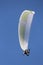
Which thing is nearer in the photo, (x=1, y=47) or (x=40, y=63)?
(x=1, y=47)

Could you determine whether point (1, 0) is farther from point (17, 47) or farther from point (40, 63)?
point (40, 63)

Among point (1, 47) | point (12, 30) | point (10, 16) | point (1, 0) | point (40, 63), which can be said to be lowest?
point (40, 63)

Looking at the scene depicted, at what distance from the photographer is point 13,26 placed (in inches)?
41.9

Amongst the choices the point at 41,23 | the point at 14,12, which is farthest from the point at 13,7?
the point at 41,23

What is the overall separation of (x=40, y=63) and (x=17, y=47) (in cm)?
24

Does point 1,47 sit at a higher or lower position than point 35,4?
lower

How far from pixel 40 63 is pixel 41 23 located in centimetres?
32

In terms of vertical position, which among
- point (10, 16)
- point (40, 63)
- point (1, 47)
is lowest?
point (40, 63)

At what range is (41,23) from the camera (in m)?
1.13

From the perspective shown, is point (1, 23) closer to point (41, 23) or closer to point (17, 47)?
point (17, 47)

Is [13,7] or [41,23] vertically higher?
[13,7]

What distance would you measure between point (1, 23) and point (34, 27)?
259mm

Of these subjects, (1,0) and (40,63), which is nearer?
(1,0)

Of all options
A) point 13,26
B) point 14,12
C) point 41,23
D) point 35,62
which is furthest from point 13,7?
point 35,62
